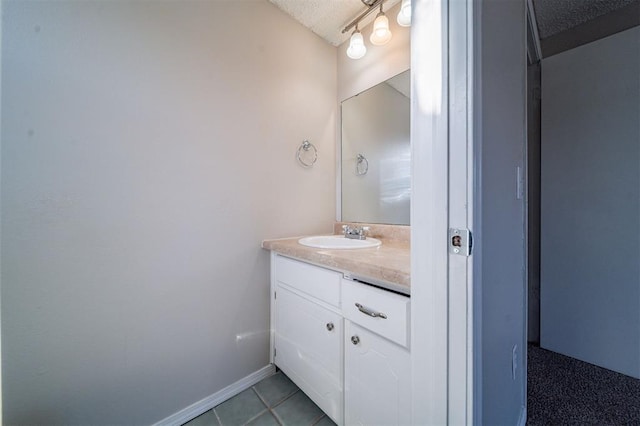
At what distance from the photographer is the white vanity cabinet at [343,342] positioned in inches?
32.5

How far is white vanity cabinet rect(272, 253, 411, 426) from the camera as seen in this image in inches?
32.5

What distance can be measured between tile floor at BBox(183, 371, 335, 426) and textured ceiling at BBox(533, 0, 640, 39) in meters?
2.82

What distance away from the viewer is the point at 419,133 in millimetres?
627

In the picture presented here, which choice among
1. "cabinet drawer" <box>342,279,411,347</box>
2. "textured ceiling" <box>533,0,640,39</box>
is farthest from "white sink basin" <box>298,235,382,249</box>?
"textured ceiling" <box>533,0,640,39</box>

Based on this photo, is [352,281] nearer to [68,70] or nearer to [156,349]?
[156,349]

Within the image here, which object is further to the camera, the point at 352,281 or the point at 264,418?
the point at 264,418

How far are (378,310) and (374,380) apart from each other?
281mm

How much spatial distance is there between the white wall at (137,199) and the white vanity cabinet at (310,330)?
6.4 inches

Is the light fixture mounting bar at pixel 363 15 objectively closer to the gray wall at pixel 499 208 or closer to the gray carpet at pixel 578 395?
the gray wall at pixel 499 208

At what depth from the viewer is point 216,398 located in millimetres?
1300

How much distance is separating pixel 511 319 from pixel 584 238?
1291 mm

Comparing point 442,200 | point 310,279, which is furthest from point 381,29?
point 310,279

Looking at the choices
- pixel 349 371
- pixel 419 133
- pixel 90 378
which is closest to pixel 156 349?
pixel 90 378

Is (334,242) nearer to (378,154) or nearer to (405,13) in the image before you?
(378,154)
